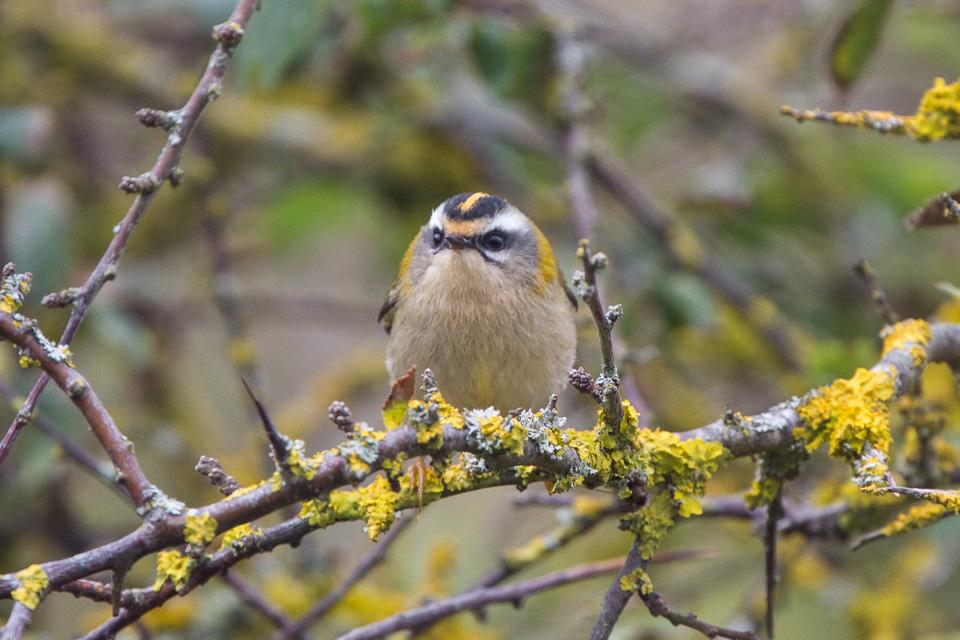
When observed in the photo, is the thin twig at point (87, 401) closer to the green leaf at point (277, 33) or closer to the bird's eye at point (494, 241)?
the green leaf at point (277, 33)

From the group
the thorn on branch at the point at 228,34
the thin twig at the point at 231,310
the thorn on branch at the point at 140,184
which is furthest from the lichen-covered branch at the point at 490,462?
the thin twig at the point at 231,310

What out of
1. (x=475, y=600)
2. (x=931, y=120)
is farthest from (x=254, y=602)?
(x=931, y=120)

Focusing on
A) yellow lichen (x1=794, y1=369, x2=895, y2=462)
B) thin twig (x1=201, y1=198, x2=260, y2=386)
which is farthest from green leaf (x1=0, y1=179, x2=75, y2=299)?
yellow lichen (x1=794, y1=369, x2=895, y2=462)

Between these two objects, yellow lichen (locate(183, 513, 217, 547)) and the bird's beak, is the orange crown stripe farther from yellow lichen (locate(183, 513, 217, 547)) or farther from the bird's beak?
yellow lichen (locate(183, 513, 217, 547))

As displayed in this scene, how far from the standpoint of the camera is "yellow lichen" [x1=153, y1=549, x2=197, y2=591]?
149 centimetres

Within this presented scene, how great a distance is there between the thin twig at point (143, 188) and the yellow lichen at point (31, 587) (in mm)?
200

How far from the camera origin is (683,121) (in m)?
5.51

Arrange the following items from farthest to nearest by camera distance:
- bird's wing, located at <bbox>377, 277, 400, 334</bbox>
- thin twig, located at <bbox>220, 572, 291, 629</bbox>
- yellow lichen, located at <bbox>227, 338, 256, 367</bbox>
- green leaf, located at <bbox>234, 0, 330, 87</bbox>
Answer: yellow lichen, located at <bbox>227, 338, 256, 367</bbox> < bird's wing, located at <bbox>377, 277, 400, 334</bbox> < green leaf, located at <bbox>234, 0, 330, 87</bbox> < thin twig, located at <bbox>220, 572, 291, 629</bbox>

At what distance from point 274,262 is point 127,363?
3.92 ft

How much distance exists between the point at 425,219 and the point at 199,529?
3.75 m

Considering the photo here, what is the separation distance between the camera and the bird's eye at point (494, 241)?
10.3ft

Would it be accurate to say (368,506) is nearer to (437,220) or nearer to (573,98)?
(437,220)

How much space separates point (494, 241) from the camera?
10.4ft

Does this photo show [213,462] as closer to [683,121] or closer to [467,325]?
[467,325]
